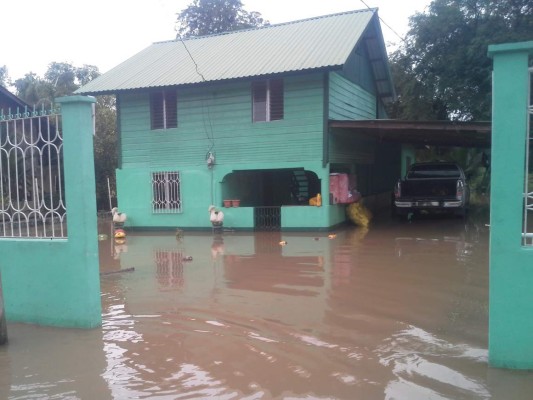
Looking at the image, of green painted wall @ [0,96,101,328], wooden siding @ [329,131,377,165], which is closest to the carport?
wooden siding @ [329,131,377,165]

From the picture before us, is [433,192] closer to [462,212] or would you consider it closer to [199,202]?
[462,212]

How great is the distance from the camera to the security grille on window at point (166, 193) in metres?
16.6

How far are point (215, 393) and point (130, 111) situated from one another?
1435cm

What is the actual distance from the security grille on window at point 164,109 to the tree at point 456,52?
389 inches

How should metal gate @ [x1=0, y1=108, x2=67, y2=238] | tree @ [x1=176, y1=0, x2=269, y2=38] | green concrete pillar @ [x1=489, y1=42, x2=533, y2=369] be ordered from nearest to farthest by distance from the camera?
green concrete pillar @ [x1=489, y1=42, x2=533, y2=369] < metal gate @ [x1=0, y1=108, x2=67, y2=238] < tree @ [x1=176, y1=0, x2=269, y2=38]

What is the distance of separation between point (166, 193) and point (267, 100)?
4.33m

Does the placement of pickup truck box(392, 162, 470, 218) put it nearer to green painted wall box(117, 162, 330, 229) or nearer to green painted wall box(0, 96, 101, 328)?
green painted wall box(117, 162, 330, 229)

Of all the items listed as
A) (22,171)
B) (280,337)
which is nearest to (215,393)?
(280,337)

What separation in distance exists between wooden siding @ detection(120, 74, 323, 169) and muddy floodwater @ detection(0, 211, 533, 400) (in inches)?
A: 229

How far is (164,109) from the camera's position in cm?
1669

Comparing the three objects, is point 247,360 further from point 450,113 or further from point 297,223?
point 450,113

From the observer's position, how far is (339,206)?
1584 centimetres

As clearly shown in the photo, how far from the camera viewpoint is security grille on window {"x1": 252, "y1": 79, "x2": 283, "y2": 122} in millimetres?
15438

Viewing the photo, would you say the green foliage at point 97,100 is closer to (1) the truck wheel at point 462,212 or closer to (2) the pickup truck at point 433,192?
(2) the pickup truck at point 433,192
